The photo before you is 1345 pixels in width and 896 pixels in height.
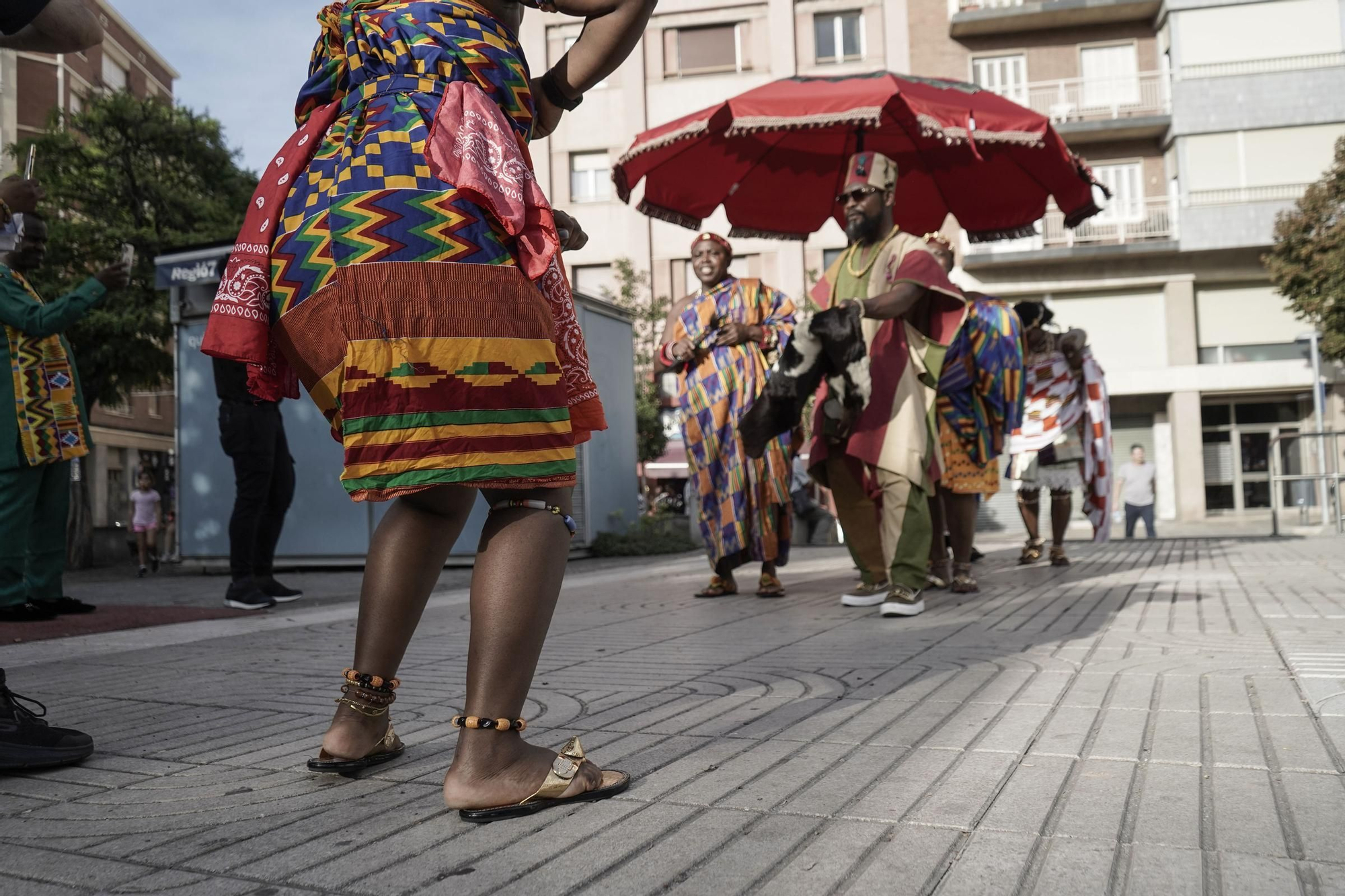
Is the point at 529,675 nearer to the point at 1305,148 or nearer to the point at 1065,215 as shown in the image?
the point at 1065,215

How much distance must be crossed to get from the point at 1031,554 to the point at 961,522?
9.02 feet

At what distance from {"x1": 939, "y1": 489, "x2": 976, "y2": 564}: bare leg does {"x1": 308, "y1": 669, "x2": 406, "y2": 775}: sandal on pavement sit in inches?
200

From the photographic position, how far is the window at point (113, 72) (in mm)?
40812

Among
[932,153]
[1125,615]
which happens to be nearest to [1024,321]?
[932,153]

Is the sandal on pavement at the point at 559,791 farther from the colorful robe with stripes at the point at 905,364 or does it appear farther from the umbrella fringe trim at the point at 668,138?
the umbrella fringe trim at the point at 668,138

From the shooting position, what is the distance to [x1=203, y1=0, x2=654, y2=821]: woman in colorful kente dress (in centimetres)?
200

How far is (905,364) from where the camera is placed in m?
5.48

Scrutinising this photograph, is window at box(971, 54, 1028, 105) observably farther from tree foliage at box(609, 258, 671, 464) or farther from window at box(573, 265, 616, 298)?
tree foliage at box(609, 258, 671, 464)

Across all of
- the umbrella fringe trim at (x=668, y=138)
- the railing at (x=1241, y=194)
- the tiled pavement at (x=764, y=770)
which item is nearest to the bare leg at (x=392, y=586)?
the tiled pavement at (x=764, y=770)

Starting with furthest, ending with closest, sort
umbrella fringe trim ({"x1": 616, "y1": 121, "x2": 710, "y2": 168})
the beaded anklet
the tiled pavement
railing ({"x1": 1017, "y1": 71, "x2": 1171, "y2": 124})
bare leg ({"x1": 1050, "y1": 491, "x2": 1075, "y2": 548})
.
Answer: railing ({"x1": 1017, "y1": 71, "x2": 1171, "y2": 124}) < bare leg ({"x1": 1050, "y1": 491, "x2": 1075, "y2": 548}) < umbrella fringe trim ({"x1": 616, "y1": 121, "x2": 710, "y2": 168}) < the beaded anklet < the tiled pavement

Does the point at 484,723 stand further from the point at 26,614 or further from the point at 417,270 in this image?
the point at 26,614

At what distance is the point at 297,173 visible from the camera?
7.30 feet

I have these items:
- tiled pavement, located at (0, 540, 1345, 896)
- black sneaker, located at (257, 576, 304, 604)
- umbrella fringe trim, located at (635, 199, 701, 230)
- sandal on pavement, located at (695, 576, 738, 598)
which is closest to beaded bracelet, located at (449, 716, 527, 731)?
tiled pavement, located at (0, 540, 1345, 896)

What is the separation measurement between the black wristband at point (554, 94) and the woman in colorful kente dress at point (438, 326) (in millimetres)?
42
